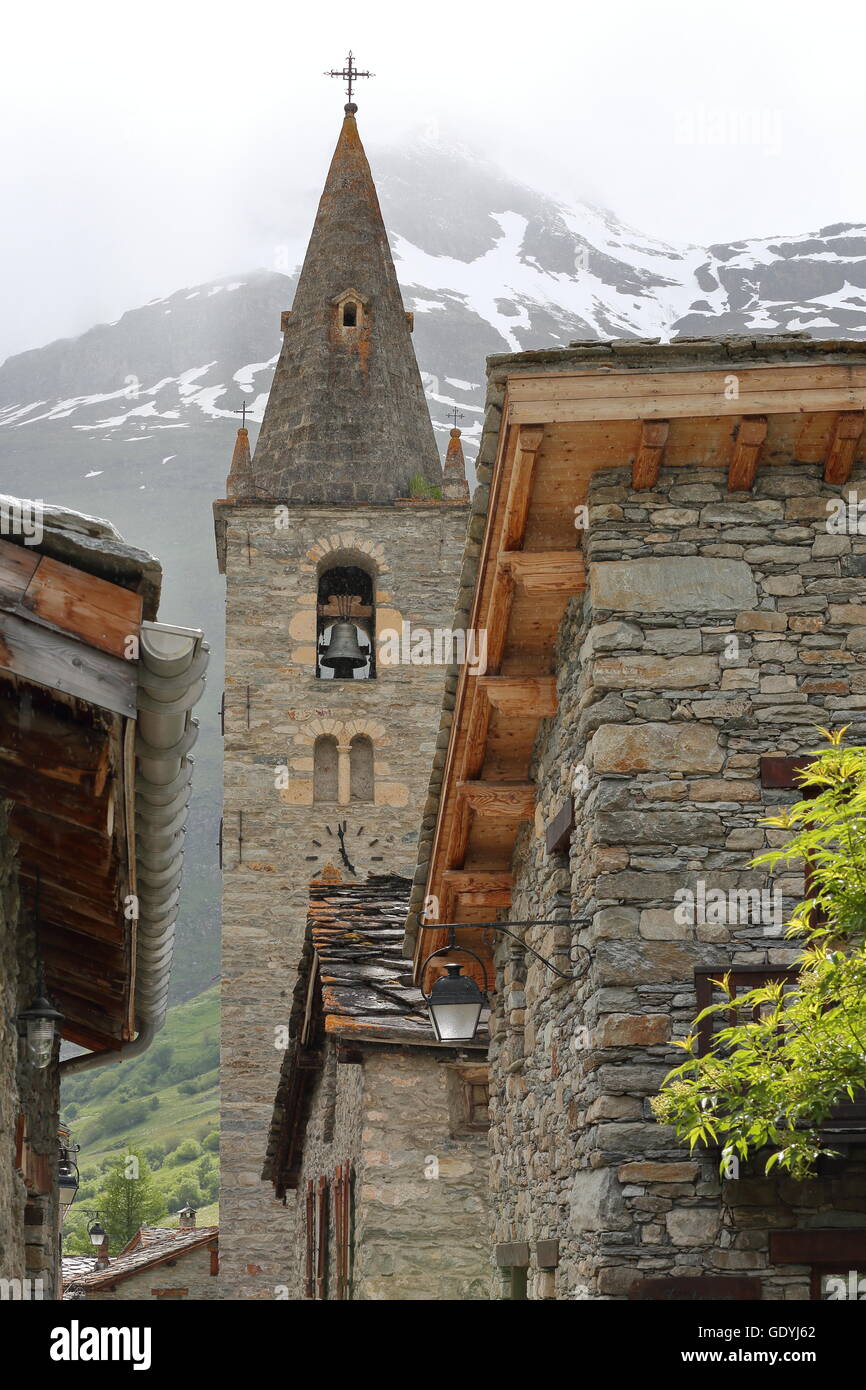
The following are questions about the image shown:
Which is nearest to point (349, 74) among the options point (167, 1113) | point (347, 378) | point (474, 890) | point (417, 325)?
point (347, 378)

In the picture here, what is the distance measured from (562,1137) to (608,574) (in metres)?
2.41

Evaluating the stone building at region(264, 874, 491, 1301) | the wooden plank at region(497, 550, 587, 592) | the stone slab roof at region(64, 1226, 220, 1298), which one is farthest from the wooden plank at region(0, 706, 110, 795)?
the stone slab roof at region(64, 1226, 220, 1298)

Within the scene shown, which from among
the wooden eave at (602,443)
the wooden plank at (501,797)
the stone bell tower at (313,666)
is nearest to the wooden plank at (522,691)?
the wooden eave at (602,443)

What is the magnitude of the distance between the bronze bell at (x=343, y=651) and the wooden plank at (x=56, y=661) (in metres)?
18.2

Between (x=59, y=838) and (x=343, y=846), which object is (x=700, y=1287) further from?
(x=343, y=846)

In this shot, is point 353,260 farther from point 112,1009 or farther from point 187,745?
point 187,745

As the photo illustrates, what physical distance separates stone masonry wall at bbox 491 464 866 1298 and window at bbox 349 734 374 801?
15.7 meters

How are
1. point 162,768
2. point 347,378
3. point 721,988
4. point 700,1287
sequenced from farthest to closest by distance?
1. point 347,378
2. point 721,988
3. point 700,1287
4. point 162,768

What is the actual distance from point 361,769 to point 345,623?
6.49 ft

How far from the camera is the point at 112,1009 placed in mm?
10711

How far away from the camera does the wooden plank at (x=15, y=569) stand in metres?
4.66

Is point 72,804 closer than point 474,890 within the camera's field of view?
Yes

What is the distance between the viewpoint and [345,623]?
2384 cm
